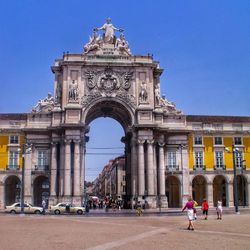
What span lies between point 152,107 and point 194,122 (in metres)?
8.26

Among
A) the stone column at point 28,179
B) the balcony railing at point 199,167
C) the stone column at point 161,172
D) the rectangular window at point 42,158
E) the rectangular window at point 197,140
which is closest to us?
the stone column at point 28,179

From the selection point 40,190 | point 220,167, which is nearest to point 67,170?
point 40,190

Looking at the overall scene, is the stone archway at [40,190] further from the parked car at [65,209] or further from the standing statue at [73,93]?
the parked car at [65,209]

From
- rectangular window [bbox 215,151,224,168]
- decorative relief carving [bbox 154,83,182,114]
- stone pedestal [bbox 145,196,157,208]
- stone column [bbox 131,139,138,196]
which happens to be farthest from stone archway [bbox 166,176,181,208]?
decorative relief carving [bbox 154,83,182,114]

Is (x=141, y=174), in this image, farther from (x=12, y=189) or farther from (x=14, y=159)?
(x=12, y=189)

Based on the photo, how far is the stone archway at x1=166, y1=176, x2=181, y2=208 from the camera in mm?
72750

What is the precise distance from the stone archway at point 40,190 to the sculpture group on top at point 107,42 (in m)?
21.8

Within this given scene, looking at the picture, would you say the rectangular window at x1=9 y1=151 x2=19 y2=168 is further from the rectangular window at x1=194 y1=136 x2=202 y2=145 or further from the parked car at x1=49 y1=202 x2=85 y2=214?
the rectangular window at x1=194 y1=136 x2=202 y2=145

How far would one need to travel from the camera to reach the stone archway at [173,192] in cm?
7275

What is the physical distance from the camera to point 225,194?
2859 inches

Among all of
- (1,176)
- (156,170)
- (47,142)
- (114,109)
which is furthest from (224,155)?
(1,176)

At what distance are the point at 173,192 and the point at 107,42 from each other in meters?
27.6

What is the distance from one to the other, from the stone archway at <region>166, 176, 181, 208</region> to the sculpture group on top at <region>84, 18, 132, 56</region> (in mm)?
22578

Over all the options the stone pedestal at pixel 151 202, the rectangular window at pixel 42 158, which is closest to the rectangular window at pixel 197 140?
the stone pedestal at pixel 151 202
